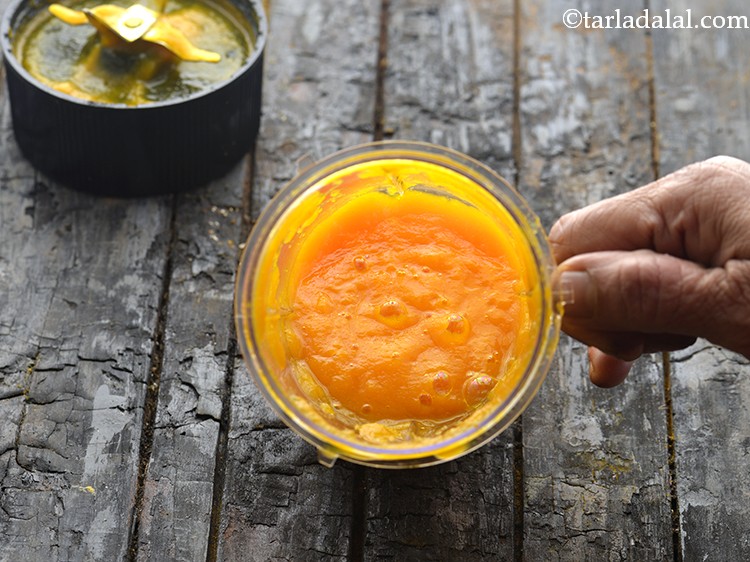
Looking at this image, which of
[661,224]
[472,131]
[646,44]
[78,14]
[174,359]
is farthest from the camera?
[646,44]

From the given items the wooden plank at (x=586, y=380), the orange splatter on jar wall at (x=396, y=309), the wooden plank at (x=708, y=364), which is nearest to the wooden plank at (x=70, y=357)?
the orange splatter on jar wall at (x=396, y=309)

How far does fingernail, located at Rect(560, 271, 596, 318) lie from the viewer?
1371 millimetres

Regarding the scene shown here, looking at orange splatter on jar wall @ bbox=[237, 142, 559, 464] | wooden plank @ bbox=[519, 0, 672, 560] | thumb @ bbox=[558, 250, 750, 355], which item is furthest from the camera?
wooden plank @ bbox=[519, 0, 672, 560]

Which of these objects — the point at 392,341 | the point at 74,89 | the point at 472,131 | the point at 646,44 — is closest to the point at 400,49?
the point at 472,131

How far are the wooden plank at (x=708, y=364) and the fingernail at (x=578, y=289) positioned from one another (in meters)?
0.42

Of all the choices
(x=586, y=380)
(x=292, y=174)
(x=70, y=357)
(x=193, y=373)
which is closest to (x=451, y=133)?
(x=292, y=174)

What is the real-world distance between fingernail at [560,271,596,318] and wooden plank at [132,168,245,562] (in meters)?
0.60

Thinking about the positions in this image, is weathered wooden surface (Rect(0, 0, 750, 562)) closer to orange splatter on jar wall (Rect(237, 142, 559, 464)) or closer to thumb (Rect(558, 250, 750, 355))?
orange splatter on jar wall (Rect(237, 142, 559, 464))

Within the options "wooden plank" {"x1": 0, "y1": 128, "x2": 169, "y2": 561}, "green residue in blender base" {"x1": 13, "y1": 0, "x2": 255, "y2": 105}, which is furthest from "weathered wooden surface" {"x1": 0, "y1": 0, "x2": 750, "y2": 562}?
"green residue in blender base" {"x1": 13, "y1": 0, "x2": 255, "y2": 105}

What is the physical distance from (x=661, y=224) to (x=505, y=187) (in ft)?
0.75

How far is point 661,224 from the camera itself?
146 cm

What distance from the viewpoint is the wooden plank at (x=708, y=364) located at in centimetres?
160

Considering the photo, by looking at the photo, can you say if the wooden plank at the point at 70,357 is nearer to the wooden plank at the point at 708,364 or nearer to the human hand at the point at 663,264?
the human hand at the point at 663,264

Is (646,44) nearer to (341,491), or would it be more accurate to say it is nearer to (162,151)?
(162,151)
